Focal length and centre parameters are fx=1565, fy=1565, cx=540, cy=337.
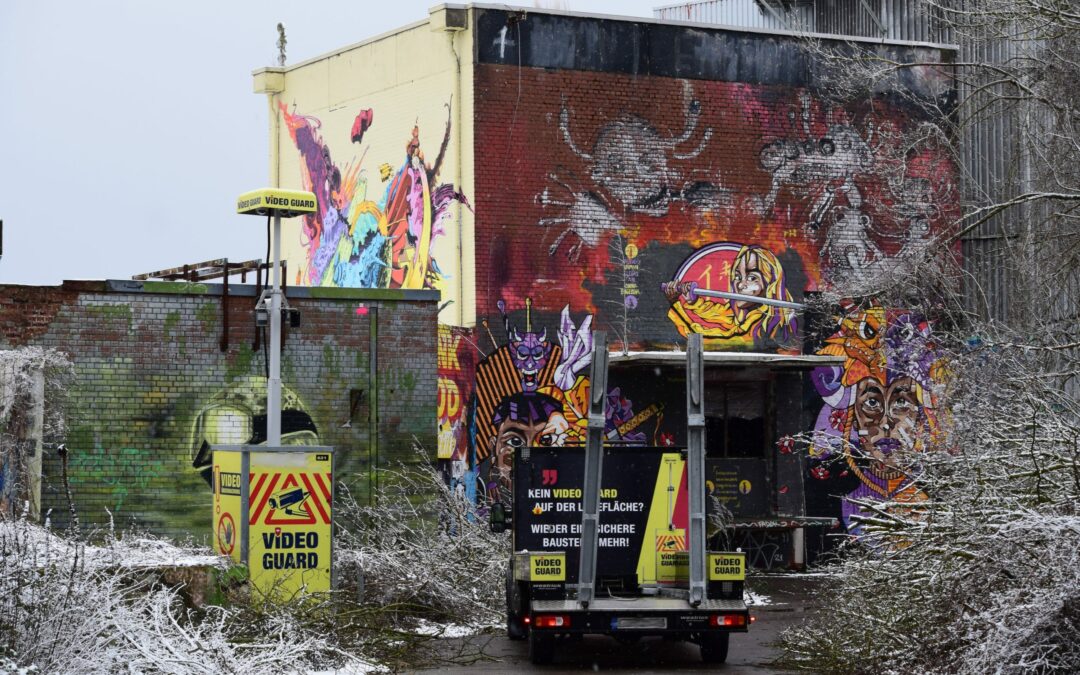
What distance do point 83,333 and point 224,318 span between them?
1777 millimetres

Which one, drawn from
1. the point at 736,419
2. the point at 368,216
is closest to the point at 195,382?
the point at 368,216

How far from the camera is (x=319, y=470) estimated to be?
1591 cm

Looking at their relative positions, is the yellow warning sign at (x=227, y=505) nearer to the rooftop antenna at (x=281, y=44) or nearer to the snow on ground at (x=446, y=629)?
the snow on ground at (x=446, y=629)

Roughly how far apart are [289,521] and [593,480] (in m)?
3.42

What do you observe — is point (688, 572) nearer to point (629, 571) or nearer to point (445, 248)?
point (629, 571)

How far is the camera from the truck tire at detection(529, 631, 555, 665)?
14.8 m

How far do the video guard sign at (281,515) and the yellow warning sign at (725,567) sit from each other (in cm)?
388

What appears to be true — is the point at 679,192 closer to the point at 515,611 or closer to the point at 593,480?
the point at 515,611

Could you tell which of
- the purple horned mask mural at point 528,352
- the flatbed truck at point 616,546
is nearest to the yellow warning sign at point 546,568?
the flatbed truck at point 616,546

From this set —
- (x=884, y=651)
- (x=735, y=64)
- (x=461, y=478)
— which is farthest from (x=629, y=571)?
(x=735, y=64)

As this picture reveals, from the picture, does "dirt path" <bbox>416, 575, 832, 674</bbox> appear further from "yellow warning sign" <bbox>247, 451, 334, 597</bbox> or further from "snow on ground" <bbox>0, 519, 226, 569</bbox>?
"snow on ground" <bbox>0, 519, 226, 569</bbox>

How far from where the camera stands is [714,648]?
15.0 metres

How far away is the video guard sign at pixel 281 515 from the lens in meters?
15.5

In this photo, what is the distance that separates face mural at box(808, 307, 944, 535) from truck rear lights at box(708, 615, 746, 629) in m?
13.0
